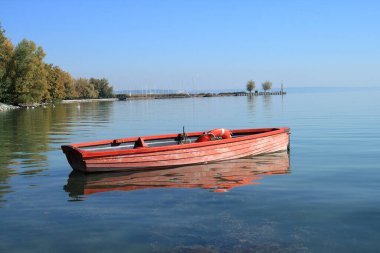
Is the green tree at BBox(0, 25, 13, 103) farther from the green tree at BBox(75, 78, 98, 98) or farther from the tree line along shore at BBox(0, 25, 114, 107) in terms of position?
the green tree at BBox(75, 78, 98, 98)

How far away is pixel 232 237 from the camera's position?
26.3 ft

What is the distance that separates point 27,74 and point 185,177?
83.8 metres

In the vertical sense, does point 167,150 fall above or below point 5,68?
below

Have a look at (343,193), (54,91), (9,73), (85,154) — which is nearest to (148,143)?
(85,154)

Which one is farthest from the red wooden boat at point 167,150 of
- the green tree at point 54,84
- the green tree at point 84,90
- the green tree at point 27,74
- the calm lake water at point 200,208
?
the green tree at point 84,90

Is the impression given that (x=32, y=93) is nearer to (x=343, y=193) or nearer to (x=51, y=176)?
(x=51, y=176)

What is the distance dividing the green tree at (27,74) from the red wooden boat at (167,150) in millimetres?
78610

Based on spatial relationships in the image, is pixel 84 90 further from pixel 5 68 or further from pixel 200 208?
pixel 200 208

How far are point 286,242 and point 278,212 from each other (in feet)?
6.35

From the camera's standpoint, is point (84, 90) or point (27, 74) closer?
point (27, 74)

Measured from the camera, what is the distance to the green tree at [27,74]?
294ft

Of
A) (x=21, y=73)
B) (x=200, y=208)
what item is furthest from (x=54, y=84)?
(x=200, y=208)

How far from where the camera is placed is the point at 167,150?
602 inches

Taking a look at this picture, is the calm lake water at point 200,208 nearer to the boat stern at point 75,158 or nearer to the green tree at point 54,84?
the boat stern at point 75,158
